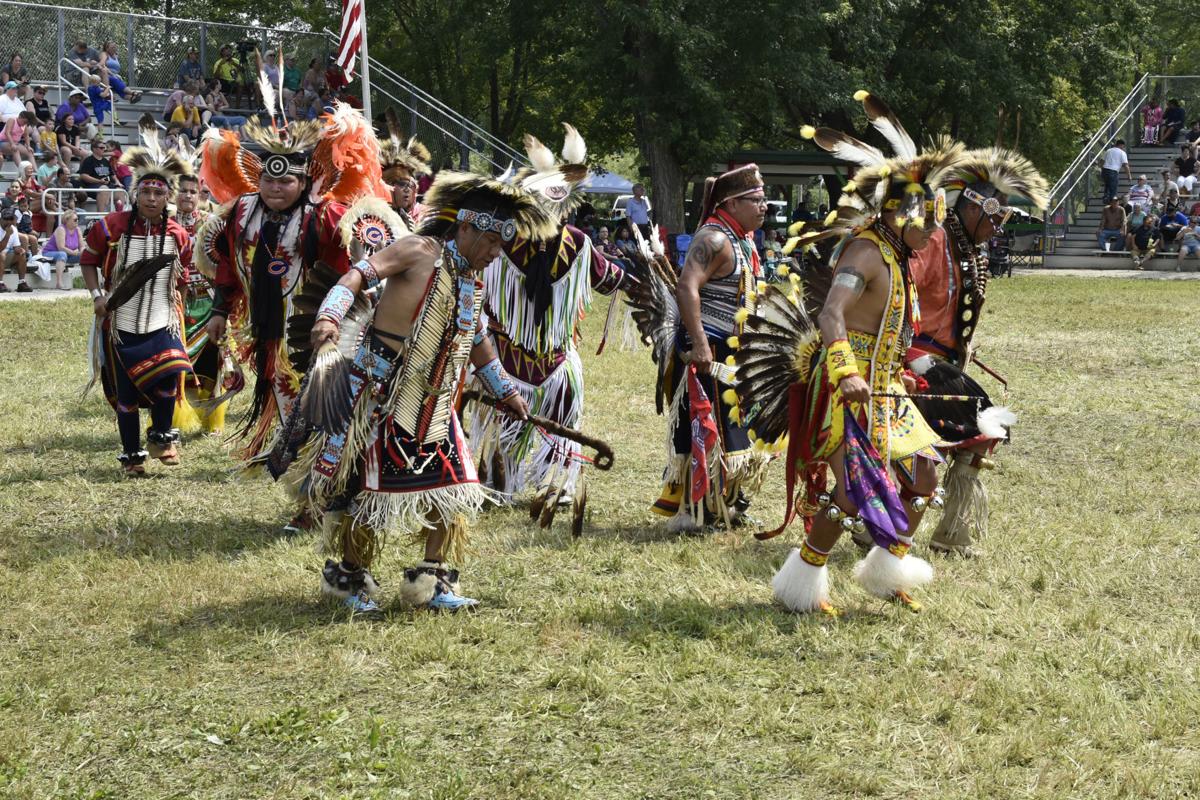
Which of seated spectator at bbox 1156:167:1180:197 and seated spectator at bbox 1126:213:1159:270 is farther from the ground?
seated spectator at bbox 1156:167:1180:197

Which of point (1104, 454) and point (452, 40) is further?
point (452, 40)

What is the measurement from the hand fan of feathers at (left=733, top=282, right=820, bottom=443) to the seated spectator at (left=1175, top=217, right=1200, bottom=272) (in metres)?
21.2

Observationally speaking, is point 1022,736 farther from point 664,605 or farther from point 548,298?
point 548,298

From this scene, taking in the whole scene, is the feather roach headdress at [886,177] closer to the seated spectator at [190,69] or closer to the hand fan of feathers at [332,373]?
the hand fan of feathers at [332,373]

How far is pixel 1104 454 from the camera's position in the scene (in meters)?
8.27

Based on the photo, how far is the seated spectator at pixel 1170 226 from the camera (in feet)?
81.9

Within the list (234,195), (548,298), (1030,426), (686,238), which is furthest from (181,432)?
(686,238)

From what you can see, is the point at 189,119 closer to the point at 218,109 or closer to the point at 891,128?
the point at 218,109

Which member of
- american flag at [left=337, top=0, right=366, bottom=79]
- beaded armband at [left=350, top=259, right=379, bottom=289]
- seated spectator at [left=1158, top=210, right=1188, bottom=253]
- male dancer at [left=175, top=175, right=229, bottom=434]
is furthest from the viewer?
seated spectator at [left=1158, top=210, right=1188, bottom=253]

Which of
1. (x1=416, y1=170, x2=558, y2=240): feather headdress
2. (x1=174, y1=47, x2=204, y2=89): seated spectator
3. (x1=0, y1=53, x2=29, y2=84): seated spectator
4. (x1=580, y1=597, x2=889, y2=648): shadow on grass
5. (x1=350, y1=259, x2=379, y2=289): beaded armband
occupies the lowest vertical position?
(x1=580, y1=597, x2=889, y2=648): shadow on grass

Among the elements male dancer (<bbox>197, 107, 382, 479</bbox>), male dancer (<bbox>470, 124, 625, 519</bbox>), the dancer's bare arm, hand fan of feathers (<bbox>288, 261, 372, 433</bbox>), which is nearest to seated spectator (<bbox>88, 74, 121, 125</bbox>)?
male dancer (<bbox>197, 107, 382, 479</bbox>)

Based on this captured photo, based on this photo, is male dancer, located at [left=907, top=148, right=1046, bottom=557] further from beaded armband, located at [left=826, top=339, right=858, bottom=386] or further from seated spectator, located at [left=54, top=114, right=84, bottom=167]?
seated spectator, located at [left=54, top=114, right=84, bottom=167]

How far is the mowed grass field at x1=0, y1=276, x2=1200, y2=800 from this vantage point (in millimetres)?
3754

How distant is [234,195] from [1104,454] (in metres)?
5.43
